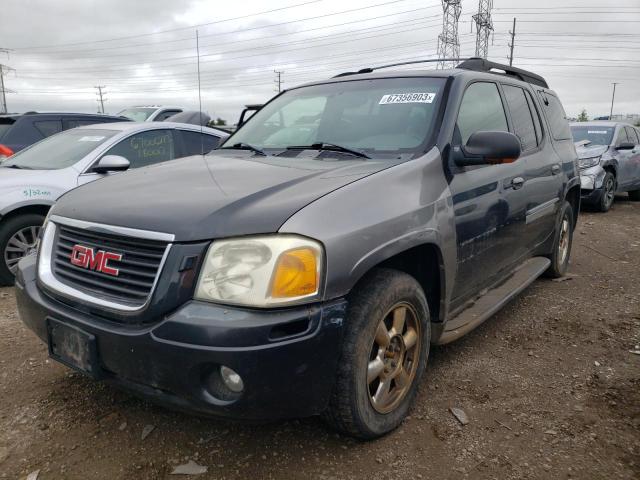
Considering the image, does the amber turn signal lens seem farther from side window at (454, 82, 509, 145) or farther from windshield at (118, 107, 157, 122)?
windshield at (118, 107, 157, 122)

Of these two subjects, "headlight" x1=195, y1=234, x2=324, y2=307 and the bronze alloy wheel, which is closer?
"headlight" x1=195, y1=234, x2=324, y2=307

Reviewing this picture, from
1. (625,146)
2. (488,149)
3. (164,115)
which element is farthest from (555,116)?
(164,115)

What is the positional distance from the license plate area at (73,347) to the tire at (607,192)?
9.51 meters

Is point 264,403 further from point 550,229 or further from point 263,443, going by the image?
point 550,229

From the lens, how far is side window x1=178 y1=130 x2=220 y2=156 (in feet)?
19.6

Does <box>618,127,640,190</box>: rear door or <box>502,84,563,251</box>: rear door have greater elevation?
<box>502,84,563,251</box>: rear door

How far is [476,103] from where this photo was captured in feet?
10.8

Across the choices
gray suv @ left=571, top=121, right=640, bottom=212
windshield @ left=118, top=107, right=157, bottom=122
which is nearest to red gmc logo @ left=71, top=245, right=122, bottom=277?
gray suv @ left=571, top=121, right=640, bottom=212

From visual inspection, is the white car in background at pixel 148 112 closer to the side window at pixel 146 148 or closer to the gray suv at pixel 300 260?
the side window at pixel 146 148

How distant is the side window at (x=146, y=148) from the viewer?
17.3 feet

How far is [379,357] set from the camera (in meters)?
2.37

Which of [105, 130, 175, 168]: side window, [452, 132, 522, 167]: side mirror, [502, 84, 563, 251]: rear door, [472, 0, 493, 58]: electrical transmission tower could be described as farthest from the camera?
[472, 0, 493, 58]: electrical transmission tower

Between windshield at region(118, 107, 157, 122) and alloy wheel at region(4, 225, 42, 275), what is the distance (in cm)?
703

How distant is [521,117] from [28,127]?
20.0 feet
